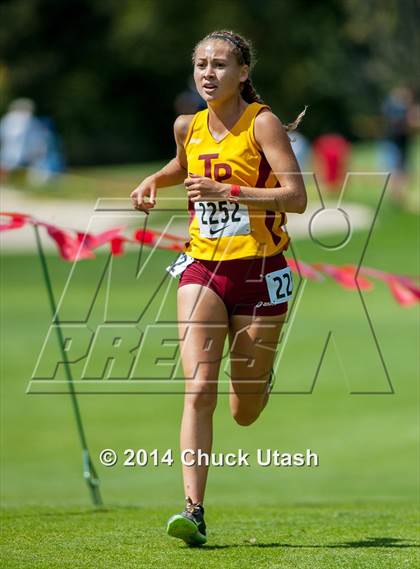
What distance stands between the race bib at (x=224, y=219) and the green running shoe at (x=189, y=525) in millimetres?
1201

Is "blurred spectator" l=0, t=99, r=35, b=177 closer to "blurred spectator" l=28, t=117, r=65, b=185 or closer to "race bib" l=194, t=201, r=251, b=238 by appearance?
"blurred spectator" l=28, t=117, r=65, b=185

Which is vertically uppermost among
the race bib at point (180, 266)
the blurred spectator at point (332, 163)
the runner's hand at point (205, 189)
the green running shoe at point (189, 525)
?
the blurred spectator at point (332, 163)

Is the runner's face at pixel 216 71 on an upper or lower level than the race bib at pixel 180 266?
upper

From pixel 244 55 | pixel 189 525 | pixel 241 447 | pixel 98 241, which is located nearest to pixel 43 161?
pixel 241 447

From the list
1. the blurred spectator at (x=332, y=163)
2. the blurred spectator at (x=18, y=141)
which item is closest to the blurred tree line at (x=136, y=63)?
the blurred spectator at (x=332, y=163)

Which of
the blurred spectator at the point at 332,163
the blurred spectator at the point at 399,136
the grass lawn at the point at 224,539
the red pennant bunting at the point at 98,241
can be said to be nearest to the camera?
the grass lawn at the point at 224,539

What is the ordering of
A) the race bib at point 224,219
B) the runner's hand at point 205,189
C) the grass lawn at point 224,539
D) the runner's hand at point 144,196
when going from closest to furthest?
1. the grass lawn at point 224,539
2. the runner's hand at point 205,189
3. the race bib at point 224,219
4. the runner's hand at point 144,196

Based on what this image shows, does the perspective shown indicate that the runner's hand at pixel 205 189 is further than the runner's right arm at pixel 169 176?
No

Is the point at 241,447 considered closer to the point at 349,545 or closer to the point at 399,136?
the point at 349,545

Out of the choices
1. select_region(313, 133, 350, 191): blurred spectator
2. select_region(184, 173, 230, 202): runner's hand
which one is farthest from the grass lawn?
select_region(313, 133, 350, 191): blurred spectator

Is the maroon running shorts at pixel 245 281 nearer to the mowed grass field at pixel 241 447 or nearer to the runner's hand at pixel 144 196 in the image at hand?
the runner's hand at pixel 144 196

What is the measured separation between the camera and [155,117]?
178 feet

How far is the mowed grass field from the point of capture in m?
6.30

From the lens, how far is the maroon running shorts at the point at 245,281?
6312 mm
